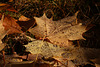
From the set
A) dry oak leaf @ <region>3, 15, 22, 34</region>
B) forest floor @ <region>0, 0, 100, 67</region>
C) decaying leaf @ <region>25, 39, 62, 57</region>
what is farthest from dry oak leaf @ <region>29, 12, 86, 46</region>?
forest floor @ <region>0, 0, 100, 67</region>

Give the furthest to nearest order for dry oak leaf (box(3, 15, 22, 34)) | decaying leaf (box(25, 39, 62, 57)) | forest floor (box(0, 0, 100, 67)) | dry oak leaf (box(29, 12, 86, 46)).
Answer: forest floor (box(0, 0, 100, 67))
dry oak leaf (box(3, 15, 22, 34))
dry oak leaf (box(29, 12, 86, 46))
decaying leaf (box(25, 39, 62, 57))

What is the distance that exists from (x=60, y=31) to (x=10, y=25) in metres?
0.37

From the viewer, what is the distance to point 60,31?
0.91 meters

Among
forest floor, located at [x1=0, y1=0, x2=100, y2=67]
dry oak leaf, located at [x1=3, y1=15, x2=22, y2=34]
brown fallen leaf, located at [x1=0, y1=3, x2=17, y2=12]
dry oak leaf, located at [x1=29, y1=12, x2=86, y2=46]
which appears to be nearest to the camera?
dry oak leaf, located at [x1=29, y1=12, x2=86, y2=46]

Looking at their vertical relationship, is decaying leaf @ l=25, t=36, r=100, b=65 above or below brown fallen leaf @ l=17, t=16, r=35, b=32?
below

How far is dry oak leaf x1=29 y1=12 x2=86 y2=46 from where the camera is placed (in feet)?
2.90

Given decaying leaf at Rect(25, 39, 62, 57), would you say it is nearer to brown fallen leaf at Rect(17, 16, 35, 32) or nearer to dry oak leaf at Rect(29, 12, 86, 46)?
dry oak leaf at Rect(29, 12, 86, 46)

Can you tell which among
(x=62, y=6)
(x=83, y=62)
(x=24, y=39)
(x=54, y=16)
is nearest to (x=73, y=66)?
(x=83, y=62)

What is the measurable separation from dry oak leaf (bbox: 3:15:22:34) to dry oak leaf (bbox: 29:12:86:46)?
0.58 feet

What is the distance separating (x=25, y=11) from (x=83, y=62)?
81cm

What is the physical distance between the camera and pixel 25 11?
4.58 feet

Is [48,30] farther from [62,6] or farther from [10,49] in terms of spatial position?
[62,6]

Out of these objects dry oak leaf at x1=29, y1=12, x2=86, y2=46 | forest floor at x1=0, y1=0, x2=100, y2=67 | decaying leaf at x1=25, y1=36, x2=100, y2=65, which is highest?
forest floor at x1=0, y1=0, x2=100, y2=67

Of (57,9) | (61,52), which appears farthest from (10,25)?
(57,9)
